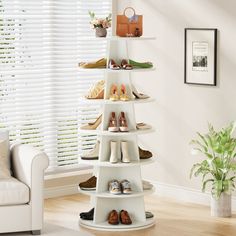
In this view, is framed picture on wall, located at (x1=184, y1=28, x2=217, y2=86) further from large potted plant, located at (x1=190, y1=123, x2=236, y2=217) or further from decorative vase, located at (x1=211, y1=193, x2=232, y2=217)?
decorative vase, located at (x1=211, y1=193, x2=232, y2=217)

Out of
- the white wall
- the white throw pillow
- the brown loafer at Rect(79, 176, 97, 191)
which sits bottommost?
the brown loafer at Rect(79, 176, 97, 191)

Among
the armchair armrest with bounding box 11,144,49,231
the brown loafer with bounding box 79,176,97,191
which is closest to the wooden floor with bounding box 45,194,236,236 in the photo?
the brown loafer with bounding box 79,176,97,191

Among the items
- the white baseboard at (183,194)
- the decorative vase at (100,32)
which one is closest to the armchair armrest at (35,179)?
the decorative vase at (100,32)

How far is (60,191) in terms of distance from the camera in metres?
7.68

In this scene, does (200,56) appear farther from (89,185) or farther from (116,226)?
(116,226)

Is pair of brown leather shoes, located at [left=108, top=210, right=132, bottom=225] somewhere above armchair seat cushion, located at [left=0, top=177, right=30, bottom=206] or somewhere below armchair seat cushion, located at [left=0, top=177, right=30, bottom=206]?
below

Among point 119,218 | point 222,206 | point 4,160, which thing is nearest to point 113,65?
point 4,160

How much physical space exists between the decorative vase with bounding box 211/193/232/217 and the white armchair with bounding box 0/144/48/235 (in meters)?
1.62

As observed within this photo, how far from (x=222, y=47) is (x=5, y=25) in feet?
6.49

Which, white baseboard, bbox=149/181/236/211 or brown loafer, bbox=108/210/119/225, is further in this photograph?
white baseboard, bbox=149/181/236/211

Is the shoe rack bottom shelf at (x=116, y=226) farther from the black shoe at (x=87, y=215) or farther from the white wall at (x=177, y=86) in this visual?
the white wall at (x=177, y=86)

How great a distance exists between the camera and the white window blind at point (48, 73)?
7.23 metres

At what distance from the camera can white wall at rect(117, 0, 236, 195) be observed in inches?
274

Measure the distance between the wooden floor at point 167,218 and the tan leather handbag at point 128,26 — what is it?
1603 mm
